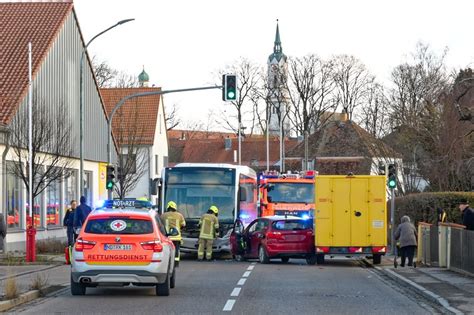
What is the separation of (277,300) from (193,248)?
14.1m

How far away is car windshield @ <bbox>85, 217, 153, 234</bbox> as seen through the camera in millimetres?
17109

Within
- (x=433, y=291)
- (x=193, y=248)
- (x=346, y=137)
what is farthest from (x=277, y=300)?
(x=346, y=137)

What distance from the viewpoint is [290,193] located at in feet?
132

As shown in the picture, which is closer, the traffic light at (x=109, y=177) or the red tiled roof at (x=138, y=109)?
the traffic light at (x=109, y=177)

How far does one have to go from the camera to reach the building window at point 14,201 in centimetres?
3406

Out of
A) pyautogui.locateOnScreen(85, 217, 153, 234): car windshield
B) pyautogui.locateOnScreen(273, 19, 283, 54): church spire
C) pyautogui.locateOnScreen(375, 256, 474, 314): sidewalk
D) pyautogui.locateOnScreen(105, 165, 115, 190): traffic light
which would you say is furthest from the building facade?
pyautogui.locateOnScreen(273, 19, 283, 54): church spire

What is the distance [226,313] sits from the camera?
47.9 feet

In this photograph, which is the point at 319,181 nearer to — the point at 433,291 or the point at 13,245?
the point at 433,291

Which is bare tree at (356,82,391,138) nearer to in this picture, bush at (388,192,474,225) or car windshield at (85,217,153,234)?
bush at (388,192,474,225)

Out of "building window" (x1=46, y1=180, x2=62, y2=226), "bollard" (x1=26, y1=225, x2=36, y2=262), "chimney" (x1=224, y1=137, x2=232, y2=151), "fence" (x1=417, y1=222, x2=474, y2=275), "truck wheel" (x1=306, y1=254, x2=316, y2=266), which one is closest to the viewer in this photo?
"fence" (x1=417, y1=222, x2=474, y2=275)

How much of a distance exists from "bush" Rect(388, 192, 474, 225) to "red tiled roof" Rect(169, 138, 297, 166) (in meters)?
76.5

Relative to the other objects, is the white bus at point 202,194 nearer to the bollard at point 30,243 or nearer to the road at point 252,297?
the bollard at point 30,243

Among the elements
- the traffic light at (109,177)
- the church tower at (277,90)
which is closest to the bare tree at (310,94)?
the church tower at (277,90)

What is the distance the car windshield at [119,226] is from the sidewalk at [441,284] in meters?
5.46
